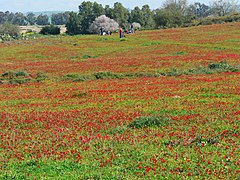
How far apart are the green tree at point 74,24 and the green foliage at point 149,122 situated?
133 m

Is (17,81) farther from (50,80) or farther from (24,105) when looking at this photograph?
(24,105)

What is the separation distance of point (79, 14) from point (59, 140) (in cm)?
14003

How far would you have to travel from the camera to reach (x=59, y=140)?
480 inches

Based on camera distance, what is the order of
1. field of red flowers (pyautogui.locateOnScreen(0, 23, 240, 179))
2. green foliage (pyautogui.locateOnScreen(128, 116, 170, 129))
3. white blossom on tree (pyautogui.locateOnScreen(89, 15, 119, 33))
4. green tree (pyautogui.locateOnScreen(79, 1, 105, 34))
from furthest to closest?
green tree (pyautogui.locateOnScreen(79, 1, 105, 34)) < white blossom on tree (pyautogui.locateOnScreen(89, 15, 119, 33)) < green foliage (pyautogui.locateOnScreen(128, 116, 170, 129)) < field of red flowers (pyautogui.locateOnScreen(0, 23, 240, 179))

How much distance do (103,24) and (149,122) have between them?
403 feet

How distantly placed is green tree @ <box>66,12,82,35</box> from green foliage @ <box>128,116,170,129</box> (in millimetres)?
133169

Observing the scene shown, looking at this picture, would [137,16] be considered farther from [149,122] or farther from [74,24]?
[149,122]

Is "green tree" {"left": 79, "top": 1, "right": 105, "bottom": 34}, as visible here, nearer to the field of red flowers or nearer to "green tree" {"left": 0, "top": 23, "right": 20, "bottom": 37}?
"green tree" {"left": 0, "top": 23, "right": 20, "bottom": 37}

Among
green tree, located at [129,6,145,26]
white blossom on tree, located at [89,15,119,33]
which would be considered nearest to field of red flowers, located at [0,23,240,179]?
white blossom on tree, located at [89,15,119,33]

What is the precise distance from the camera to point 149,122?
13594 mm

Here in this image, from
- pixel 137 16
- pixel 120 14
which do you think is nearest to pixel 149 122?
pixel 120 14

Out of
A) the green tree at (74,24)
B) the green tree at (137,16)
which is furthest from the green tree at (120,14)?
the green tree at (74,24)

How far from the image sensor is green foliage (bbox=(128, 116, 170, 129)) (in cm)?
1352

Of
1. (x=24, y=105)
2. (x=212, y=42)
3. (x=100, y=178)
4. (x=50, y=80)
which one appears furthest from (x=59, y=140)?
(x=212, y=42)
